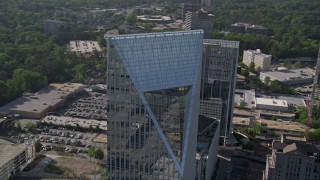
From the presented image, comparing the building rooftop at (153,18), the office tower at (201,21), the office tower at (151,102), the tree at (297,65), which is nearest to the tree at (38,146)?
the office tower at (151,102)

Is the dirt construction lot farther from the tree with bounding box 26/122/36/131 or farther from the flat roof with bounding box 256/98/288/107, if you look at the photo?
the flat roof with bounding box 256/98/288/107

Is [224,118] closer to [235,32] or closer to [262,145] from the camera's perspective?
[262,145]

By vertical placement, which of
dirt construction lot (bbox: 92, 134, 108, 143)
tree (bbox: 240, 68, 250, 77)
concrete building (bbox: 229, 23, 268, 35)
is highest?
concrete building (bbox: 229, 23, 268, 35)

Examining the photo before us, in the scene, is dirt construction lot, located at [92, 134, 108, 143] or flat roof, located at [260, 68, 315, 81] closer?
dirt construction lot, located at [92, 134, 108, 143]

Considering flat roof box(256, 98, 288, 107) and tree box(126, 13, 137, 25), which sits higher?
tree box(126, 13, 137, 25)

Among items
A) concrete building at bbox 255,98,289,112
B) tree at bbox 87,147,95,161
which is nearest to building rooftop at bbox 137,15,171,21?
concrete building at bbox 255,98,289,112

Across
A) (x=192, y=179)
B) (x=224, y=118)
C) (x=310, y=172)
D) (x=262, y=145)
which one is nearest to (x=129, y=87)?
→ (x=192, y=179)

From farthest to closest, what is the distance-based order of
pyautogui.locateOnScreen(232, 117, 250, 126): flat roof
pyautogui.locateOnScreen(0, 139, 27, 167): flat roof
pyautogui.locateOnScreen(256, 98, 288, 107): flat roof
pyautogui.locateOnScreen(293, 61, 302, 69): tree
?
pyautogui.locateOnScreen(293, 61, 302, 69): tree
pyautogui.locateOnScreen(256, 98, 288, 107): flat roof
pyautogui.locateOnScreen(232, 117, 250, 126): flat roof
pyautogui.locateOnScreen(0, 139, 27, 167): flat roof

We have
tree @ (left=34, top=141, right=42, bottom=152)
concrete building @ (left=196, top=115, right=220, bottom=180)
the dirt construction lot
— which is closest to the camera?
concrete building @ (left=196, top=115, right=220, bottom=180)
